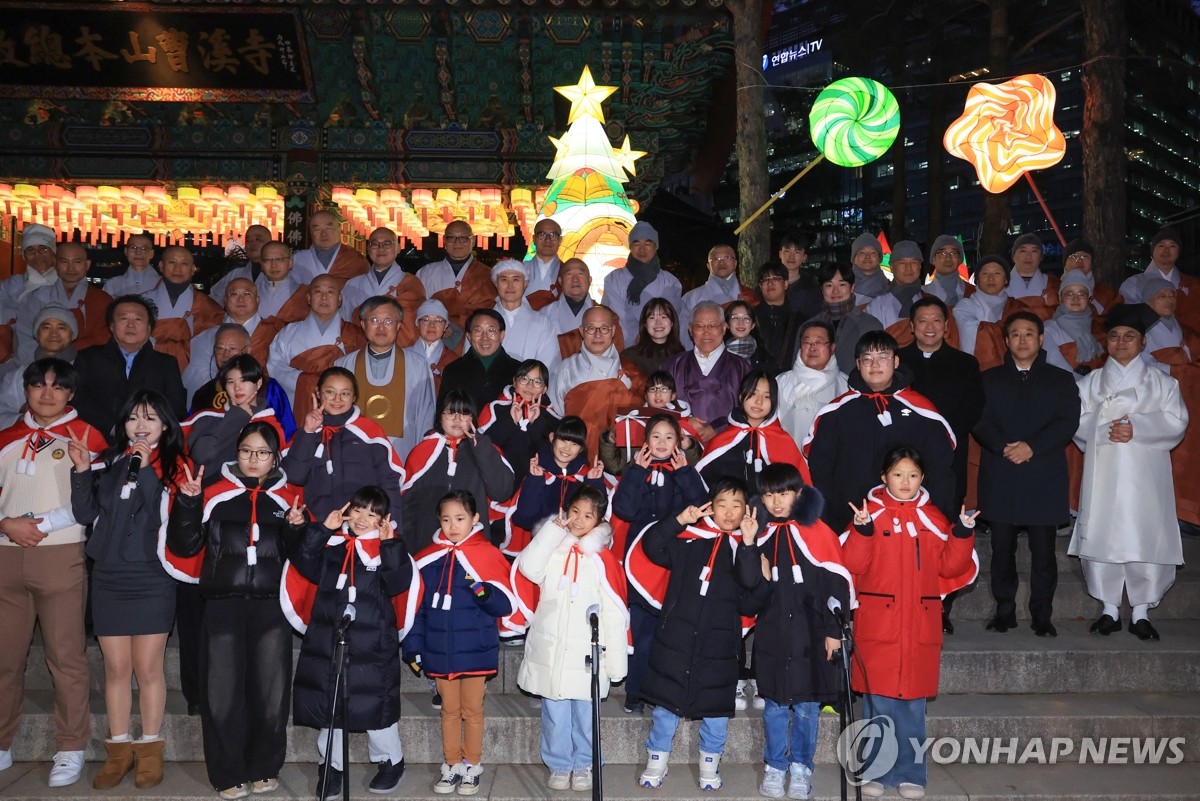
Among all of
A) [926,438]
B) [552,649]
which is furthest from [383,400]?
[926,438]

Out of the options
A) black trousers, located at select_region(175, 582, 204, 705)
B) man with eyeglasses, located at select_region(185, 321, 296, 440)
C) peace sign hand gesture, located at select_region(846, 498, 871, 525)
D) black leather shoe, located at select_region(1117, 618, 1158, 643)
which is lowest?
black leather shoe, located at select_region(1117, 618, 1158, 643)

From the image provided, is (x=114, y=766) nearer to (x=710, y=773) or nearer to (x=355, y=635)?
(x=355, y=635)

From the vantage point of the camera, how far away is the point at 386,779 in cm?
447

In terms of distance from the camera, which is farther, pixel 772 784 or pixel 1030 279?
pixel 1030 279

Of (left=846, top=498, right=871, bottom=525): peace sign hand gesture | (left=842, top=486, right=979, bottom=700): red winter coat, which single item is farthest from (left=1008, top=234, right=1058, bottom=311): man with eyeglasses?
(left=846, top=498, right=871, bottom=525): peace sign hand gesture

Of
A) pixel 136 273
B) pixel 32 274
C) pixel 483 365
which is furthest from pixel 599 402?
pixel 32 274

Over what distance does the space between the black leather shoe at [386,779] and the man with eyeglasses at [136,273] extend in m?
4.35

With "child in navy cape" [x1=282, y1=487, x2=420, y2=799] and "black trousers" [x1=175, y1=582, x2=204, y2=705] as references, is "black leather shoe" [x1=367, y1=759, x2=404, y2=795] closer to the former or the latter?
"child in navy cape" [x1=282, y1=487, x2=420, y2=799]

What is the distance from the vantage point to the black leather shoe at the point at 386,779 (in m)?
4.44

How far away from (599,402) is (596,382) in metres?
0.13

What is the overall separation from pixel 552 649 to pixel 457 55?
841 centimetres

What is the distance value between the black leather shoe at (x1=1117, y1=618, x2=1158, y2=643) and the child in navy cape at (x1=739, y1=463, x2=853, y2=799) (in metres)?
2.27

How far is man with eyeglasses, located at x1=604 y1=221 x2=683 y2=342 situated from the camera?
7.22m

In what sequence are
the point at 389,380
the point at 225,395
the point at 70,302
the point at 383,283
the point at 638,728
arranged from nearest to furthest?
the point at 638,728
the point at 225,395
the point at 389,380
the point at 70,302
the point at 383,283
